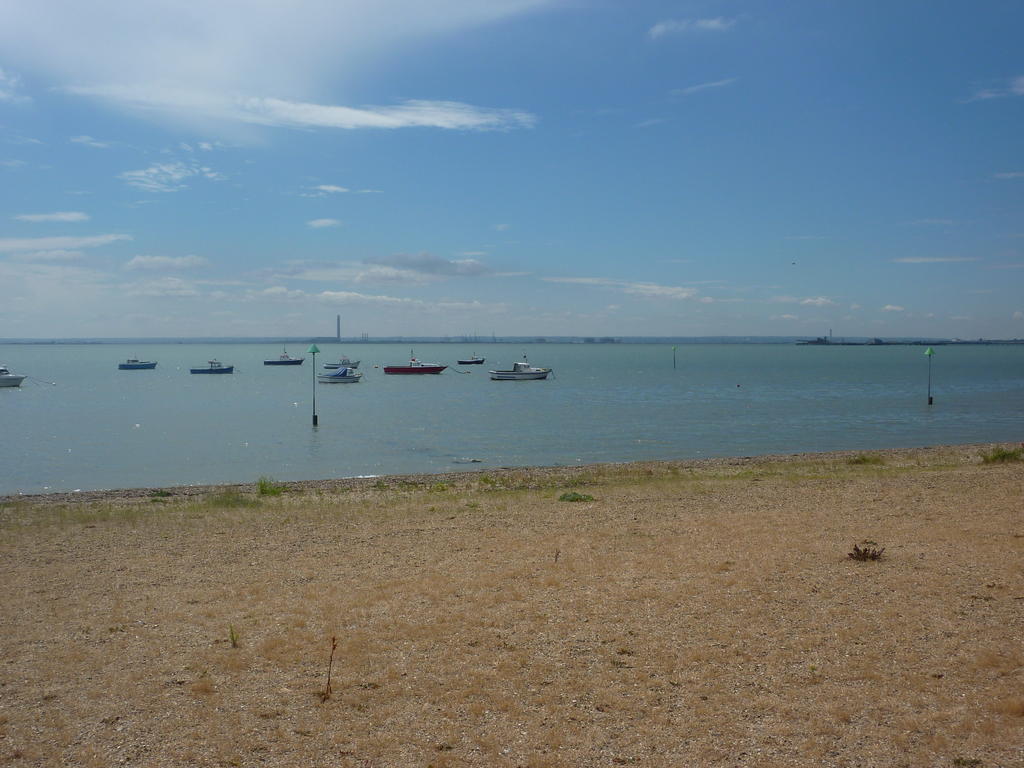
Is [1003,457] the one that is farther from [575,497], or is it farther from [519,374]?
[519,374]

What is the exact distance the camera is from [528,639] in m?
7.94

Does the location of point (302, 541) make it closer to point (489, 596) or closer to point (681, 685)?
point (489, 596)

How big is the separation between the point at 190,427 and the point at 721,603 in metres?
46.7

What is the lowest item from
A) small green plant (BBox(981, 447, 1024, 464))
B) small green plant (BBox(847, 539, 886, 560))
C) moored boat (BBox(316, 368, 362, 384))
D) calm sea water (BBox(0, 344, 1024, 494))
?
calm sea water (BBox(0, 344, 1024, 494))

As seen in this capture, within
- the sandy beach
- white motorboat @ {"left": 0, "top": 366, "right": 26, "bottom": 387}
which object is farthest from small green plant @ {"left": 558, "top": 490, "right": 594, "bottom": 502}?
white motorboat @ {"left": 0, "top": 366, "right": 26, "bottom": 387}

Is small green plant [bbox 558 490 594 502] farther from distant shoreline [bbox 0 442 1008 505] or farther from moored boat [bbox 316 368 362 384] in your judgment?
moored boat [bbox 316 368 362 384]

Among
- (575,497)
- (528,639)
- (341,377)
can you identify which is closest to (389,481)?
(575,497)

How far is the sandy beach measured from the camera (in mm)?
5828

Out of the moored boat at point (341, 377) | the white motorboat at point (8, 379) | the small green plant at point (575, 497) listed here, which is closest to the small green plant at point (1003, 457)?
the small green plant at point (575, 497)

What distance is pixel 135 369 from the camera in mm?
147375

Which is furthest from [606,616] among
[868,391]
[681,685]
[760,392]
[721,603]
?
[868,391]

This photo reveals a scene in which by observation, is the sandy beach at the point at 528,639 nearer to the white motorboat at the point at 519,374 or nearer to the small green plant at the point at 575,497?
the small green plant at the point at 575,497

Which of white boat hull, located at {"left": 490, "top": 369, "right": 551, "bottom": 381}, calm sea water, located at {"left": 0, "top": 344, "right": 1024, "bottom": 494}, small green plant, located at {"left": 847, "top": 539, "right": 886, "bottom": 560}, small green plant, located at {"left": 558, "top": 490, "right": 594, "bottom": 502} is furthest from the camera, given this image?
white boat hull, located at {"left": 490, "top": 369, "right": 551, "bottom": 381}

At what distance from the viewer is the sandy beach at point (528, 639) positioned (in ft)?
19.1
